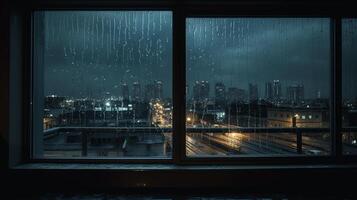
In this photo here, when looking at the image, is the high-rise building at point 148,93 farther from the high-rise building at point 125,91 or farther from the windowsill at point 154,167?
the windowsill at point 154,167

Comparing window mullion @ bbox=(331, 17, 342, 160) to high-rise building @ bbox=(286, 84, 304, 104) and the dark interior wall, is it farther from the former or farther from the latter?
the dark interior wall

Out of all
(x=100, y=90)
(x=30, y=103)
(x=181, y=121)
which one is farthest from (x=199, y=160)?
(x=30, y=103)

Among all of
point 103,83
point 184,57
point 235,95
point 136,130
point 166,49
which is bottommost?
point 136,130

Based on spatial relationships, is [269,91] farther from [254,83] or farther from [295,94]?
[295,94]

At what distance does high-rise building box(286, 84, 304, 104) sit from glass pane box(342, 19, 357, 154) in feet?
1.58

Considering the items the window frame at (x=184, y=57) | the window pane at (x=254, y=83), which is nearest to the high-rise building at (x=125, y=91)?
the window frame at (x=184, y=57)

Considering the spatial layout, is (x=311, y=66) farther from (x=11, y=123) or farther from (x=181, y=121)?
(x=11, y=123)

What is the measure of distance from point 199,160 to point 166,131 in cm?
50

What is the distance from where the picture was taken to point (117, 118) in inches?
157

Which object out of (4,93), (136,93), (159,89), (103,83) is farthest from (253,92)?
(4,93)

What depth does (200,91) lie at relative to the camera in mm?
3906

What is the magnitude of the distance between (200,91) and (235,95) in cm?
41

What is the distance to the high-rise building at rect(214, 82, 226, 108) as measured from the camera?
3.93 metres

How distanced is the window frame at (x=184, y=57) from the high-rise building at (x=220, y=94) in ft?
1.29
